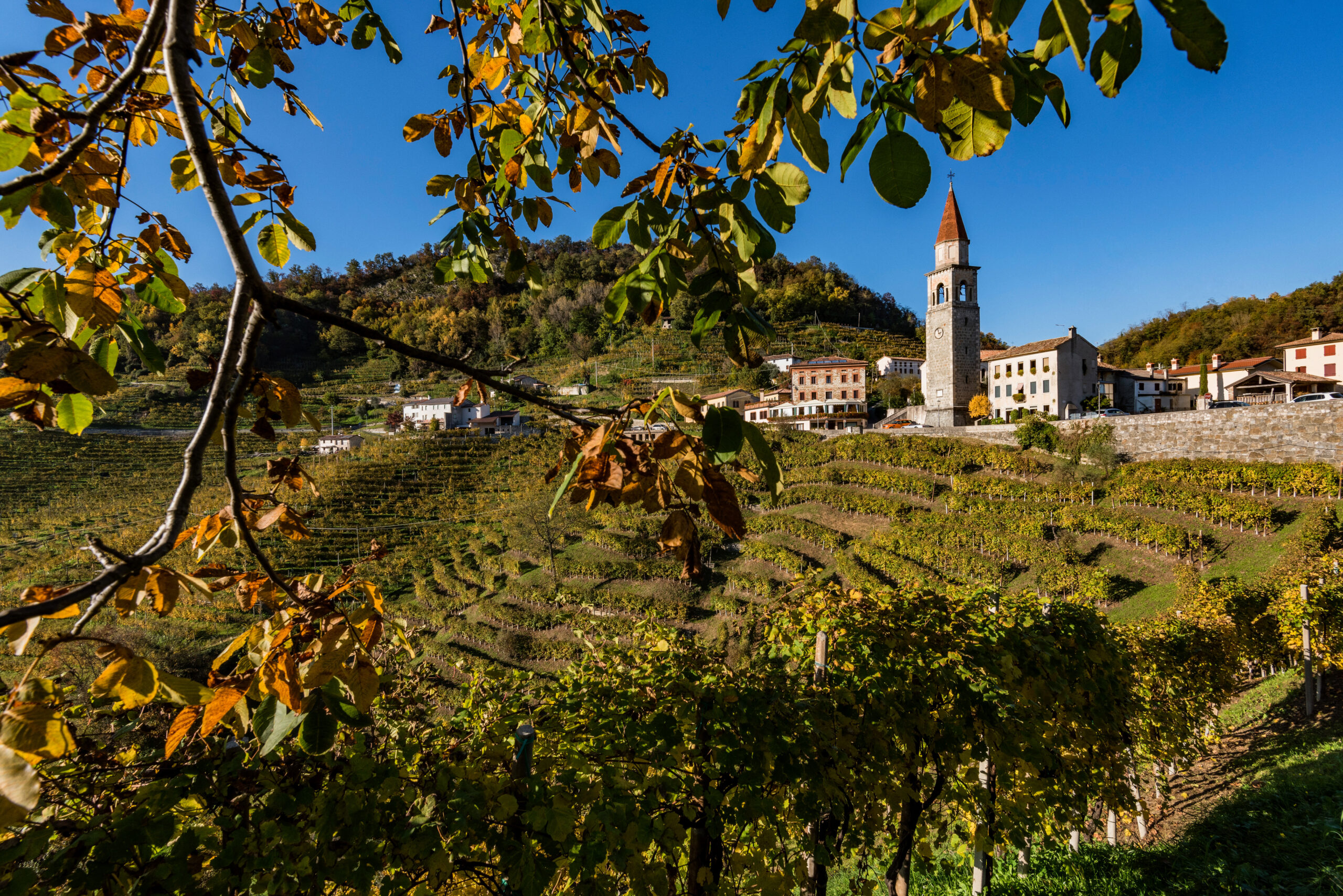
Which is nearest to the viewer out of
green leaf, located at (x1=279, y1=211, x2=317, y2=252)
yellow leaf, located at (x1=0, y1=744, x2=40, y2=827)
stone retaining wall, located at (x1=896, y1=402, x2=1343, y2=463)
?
yellow leaf, located at (x1=0, y1=744, x2=40, y2=827)

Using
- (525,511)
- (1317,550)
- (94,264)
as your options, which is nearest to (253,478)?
(525,511)

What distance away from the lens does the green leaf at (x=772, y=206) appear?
77 cm

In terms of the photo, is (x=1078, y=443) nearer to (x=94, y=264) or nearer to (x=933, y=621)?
(x=933, y=621)

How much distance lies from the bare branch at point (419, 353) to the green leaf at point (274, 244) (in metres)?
0.40

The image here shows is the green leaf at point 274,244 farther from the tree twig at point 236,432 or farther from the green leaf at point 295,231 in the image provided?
the tree twig at point 236,432

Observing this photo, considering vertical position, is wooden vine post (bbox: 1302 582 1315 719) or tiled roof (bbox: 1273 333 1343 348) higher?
tiled roof (bbox: 1273 333 1343 348)

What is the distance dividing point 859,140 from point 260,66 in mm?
1630

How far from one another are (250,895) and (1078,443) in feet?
68.7

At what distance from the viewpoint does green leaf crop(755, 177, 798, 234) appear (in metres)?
0.77

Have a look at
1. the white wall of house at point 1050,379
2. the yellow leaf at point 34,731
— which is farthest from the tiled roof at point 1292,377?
the yellow leaf at point 34,731

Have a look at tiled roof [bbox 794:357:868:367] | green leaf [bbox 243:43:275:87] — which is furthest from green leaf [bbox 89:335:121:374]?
tiled roof [bbox 794:357:868:367]

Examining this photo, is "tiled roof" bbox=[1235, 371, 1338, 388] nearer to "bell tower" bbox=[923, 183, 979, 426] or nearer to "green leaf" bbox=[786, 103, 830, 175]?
"bell tower" bbox=[923, 183, 979, 426]

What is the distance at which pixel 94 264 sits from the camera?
1057mm

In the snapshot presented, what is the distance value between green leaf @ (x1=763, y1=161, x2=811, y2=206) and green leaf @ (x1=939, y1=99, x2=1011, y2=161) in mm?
165
